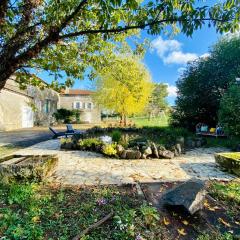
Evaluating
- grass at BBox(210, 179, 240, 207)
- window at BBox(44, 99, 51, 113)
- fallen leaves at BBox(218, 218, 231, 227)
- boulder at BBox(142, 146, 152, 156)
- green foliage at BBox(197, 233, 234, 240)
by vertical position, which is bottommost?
fallen leaves at BBox(218, 218, 231, 227)

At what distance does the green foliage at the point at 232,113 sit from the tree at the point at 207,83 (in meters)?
4.30

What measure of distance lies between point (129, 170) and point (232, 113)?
279 inches


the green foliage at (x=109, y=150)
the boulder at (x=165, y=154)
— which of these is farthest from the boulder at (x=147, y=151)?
the green foliage at (x=109, y=150)

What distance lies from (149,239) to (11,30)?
Result: 433cm

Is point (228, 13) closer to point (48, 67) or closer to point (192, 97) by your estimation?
point (48, 67)

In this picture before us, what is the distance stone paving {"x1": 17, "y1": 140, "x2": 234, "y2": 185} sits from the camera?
606cm

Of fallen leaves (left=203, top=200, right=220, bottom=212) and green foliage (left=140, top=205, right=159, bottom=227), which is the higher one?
green foliage (left=140, top=205, right=159, bottom=227)

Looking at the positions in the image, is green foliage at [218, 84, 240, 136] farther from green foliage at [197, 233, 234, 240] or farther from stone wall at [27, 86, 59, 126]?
stone wall at [27, 86, 59, 126]

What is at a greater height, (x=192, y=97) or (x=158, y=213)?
(x=192, y=97)

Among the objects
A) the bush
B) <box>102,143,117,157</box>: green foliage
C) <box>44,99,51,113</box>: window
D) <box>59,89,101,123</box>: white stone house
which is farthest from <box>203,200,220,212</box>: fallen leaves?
<box>59,89,101,123</box>: white stone house

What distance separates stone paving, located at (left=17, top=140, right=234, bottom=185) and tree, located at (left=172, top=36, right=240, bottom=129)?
8.54 m

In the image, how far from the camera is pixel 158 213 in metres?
3.84

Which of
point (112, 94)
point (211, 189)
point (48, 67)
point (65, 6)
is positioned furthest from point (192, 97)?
point (65, 6)

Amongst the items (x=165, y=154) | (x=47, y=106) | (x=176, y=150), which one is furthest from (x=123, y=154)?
(x=47, y=106)
